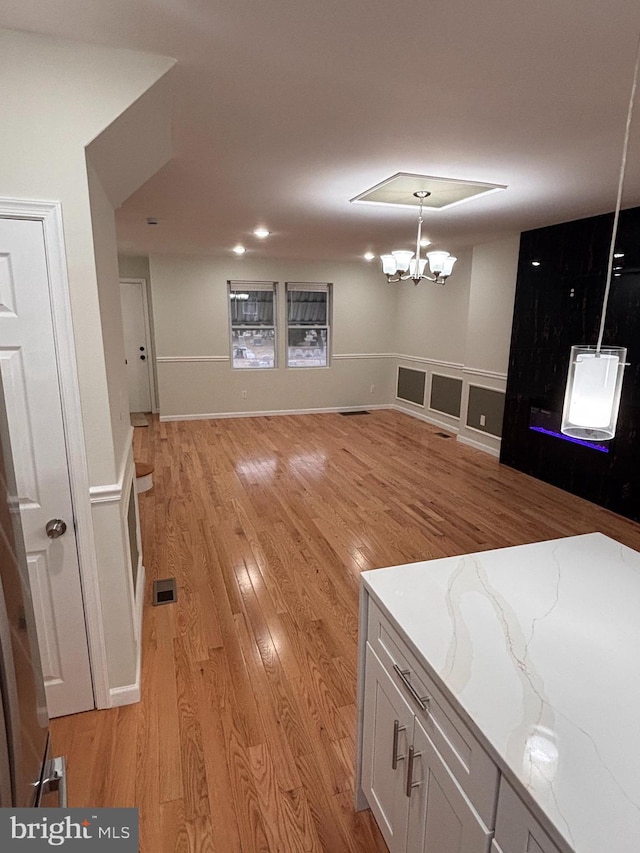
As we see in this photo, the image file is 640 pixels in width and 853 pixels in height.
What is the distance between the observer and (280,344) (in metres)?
7.50

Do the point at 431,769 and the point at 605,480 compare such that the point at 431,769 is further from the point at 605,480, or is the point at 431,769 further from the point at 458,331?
the point at 458,331

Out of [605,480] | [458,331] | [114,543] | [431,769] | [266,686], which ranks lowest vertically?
[266,686]

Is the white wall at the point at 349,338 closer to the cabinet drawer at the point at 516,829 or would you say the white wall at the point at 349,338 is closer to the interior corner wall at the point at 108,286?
the interior corner wall at the point at 108,286

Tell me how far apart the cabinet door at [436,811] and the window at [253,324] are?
6.67m

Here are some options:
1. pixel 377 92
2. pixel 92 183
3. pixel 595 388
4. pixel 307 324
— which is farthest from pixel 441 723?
pixel 307 324

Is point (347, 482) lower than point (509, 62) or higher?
lower

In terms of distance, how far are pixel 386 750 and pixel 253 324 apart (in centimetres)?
675

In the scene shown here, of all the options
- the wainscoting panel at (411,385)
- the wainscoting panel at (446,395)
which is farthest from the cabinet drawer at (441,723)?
the wainscoting panel at (411,385)

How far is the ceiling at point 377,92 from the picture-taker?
4.63ft

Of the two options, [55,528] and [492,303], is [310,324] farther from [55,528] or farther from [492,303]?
[55,528]

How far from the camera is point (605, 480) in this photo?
414 cm

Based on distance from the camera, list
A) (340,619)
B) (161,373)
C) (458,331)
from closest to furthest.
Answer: (340,619) < (458,331) < (161,373)

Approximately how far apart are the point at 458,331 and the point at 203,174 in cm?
436

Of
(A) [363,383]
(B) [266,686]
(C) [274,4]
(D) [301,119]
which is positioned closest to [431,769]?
(B) [266,686]
